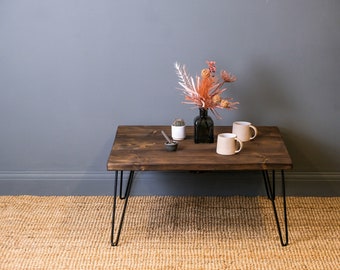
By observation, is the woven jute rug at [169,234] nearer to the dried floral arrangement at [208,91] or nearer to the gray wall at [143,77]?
the gray wall at [143,77]

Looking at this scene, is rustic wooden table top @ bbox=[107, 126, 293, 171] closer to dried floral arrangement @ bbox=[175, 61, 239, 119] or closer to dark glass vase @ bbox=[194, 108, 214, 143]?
dark glass vase @ bbox=[194, 108, 214, 143]

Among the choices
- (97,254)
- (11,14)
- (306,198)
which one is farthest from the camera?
(306,198)

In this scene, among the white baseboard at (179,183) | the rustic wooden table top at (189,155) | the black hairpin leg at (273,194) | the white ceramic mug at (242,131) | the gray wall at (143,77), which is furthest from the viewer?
the white baseboard at (179,183)

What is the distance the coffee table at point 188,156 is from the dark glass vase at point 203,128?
36mm

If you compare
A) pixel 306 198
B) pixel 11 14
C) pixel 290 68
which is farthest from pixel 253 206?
pixel 11 14

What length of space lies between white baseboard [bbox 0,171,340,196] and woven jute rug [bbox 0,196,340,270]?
49mm

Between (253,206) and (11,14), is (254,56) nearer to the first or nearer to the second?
(253,206)

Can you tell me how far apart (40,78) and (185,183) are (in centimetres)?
99

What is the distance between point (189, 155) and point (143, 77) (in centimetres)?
63

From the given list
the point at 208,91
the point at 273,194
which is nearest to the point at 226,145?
the point at 208,91

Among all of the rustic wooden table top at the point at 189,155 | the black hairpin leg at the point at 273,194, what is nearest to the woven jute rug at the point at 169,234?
the black hairpin leg at the point at 273,194

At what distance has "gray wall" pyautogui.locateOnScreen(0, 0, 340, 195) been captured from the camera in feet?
9.50

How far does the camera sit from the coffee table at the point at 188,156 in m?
2.47

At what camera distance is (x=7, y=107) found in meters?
3.07
